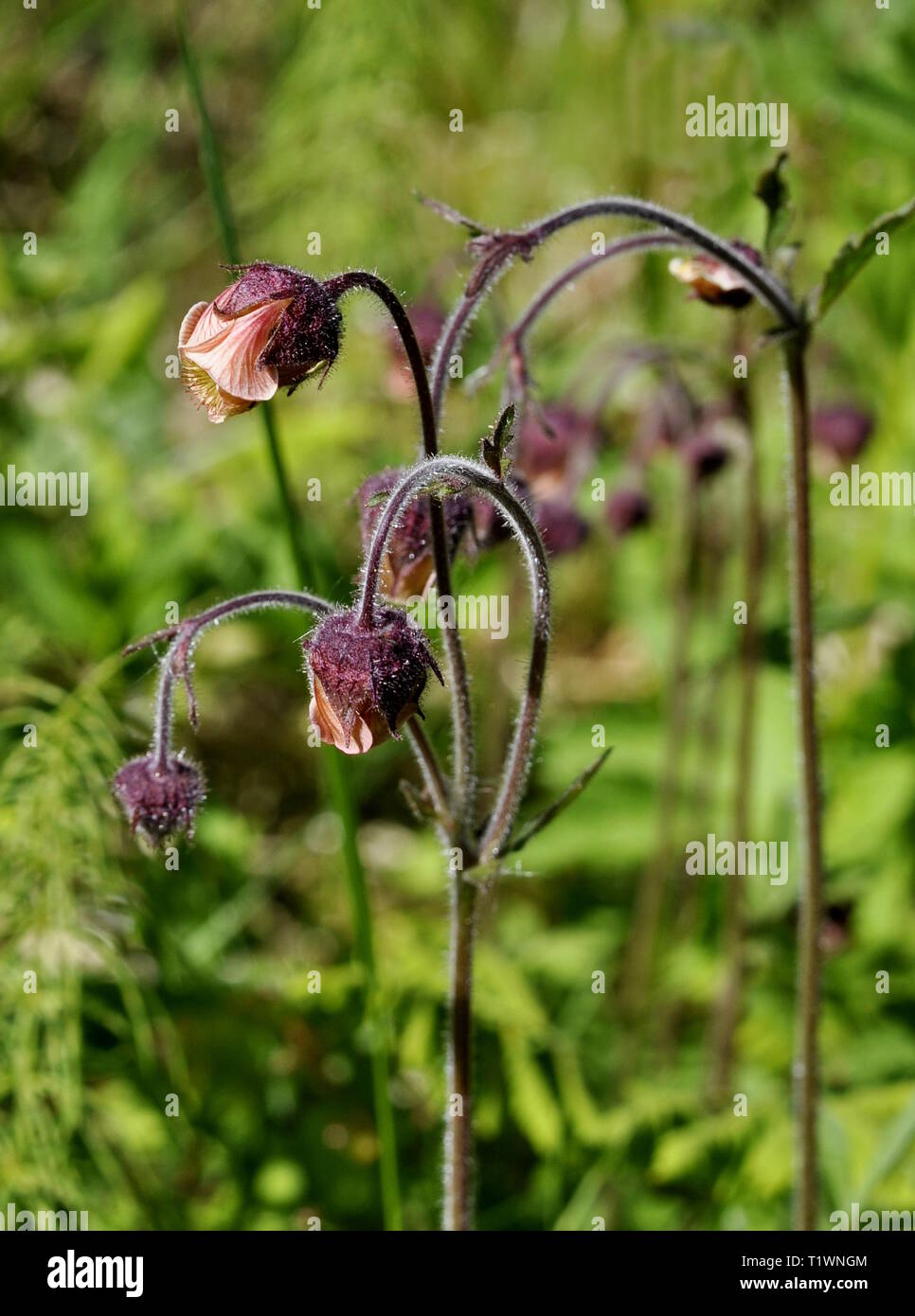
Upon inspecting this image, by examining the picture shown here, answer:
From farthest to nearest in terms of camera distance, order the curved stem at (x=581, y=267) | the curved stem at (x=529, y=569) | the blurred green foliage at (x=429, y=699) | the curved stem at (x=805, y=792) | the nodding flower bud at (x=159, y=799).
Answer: the blurred green foliage at (x=429, y=699) < the curved stem at (x=805, y=792) < the curved stem at (x=581, y=267) < the nodding flower bud at (x=159, y=799) < the curved stem at (x=529, y=569)

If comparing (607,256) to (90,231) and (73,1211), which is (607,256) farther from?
(90,231)

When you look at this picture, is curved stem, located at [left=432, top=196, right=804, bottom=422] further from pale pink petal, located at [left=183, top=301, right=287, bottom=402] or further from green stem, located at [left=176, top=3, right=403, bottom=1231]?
green stem, located at [left=176, top=3, right=403, bottom=1231]

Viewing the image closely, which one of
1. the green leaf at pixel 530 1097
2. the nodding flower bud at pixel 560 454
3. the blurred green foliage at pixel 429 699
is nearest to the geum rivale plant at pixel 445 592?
the blurred green foliage at pixel 429 699

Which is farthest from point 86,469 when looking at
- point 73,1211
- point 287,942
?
point 73,1211

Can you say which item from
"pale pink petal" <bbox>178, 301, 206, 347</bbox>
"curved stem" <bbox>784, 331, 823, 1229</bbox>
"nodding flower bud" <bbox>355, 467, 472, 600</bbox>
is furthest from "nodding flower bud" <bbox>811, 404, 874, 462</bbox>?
"pale pink petal" <bbox>178, 301, 206, 347</bbox>

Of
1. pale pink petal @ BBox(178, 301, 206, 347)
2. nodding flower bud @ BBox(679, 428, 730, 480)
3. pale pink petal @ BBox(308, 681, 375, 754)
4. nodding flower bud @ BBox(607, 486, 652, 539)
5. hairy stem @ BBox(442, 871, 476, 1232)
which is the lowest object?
hairy stem @ BBox(442, 871, 476, 1232)

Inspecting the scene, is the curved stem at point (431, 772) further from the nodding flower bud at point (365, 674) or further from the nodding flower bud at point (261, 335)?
the nodding flower bud at point (261, 335)
